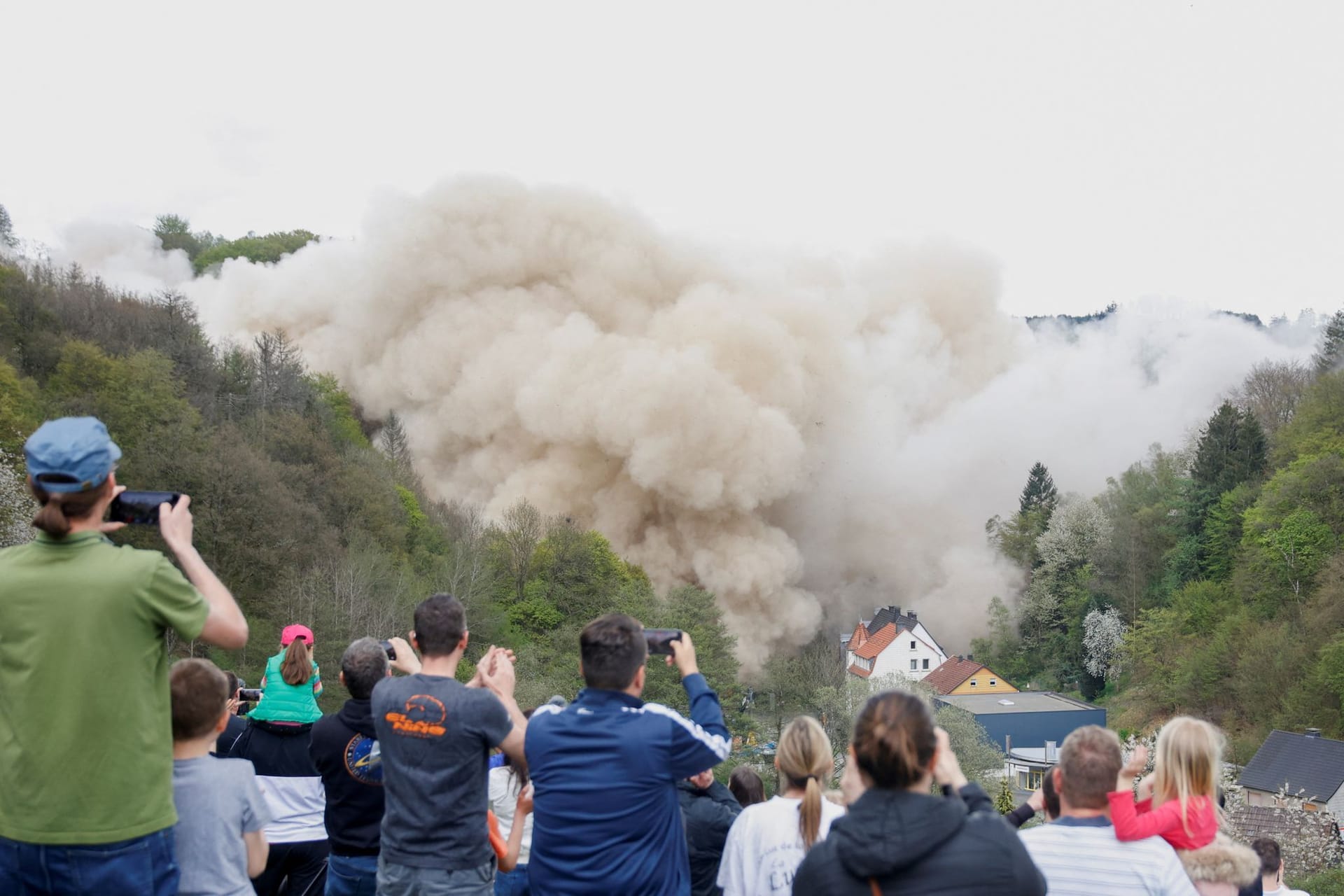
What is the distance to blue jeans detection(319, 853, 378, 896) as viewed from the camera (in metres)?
4.11

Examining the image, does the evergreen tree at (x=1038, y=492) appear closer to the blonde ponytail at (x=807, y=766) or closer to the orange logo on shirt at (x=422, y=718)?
the blonde ponytail at (x=807, y=766)

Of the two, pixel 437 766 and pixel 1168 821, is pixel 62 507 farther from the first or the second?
pixel 1168 821

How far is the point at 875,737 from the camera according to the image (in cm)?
251

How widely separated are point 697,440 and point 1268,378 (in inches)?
966

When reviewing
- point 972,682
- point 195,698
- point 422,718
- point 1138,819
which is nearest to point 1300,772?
point 972,682

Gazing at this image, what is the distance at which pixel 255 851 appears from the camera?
3322 mm

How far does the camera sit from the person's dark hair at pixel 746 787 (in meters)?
4.76

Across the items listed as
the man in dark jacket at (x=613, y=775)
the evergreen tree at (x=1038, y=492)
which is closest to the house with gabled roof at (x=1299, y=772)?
the man in dark jacket at (x=613, y=775)

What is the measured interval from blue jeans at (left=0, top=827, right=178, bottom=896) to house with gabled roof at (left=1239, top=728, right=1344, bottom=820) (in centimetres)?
2268

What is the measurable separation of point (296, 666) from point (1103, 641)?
35.9 m

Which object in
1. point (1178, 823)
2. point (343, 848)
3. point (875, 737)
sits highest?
point (875, 737)

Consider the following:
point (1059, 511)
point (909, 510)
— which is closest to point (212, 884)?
point (1059, 511)

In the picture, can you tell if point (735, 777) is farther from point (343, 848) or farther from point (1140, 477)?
point (1140, 477)

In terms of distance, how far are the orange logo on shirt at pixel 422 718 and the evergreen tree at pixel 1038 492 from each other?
45.2 m
